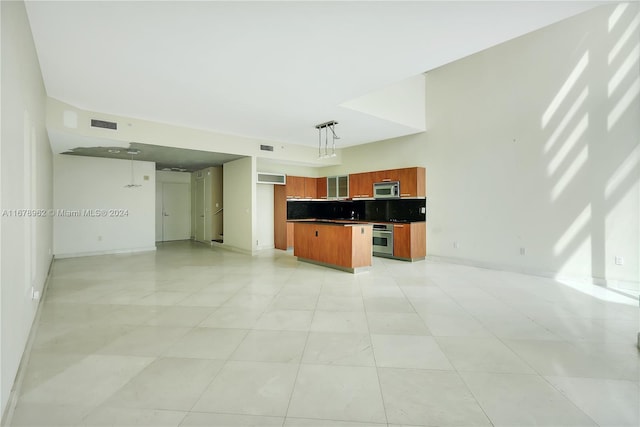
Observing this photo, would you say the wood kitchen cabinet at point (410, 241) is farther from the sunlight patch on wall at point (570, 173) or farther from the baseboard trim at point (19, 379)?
the baseboard trim at point (19, 379)

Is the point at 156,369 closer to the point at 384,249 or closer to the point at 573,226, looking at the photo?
the point at 384,249

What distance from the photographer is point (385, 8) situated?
2389 mm

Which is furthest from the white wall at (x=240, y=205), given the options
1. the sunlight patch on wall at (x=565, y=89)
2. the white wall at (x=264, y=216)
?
the sunlight patch on wall at (x=565, y=89)

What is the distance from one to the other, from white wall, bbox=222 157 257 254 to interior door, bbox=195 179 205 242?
1972mm

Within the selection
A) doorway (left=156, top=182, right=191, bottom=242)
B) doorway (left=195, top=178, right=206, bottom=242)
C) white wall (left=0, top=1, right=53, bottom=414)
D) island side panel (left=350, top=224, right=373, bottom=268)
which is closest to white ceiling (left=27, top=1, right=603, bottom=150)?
white wall (left=0, top=1, right=53, bottom=414)

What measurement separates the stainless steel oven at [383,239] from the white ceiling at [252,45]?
10.3 feet

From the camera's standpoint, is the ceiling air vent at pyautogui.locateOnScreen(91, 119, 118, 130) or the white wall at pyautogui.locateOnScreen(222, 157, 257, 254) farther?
the white wall at pyautogui.locateOnScreen(222, 157, 257, 254)

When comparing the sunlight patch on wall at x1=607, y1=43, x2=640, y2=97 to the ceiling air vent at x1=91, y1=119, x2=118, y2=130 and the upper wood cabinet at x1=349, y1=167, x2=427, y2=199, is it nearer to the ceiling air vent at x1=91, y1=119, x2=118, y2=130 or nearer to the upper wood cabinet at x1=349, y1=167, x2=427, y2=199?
the upper wood cabinet at x1=349, y1=167, x2=427, y2=199

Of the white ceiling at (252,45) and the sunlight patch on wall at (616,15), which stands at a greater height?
the sunlight patch on wall at (616,15)

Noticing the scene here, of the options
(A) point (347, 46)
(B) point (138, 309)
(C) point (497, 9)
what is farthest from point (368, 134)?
(B) point (138, 309)

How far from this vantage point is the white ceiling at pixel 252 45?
2416 millimetres

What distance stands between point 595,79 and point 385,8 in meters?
4.18

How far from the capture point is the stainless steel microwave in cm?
672

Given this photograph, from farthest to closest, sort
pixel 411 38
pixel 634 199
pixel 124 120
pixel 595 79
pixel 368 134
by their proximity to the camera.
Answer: pixel 368 134 → pixel 124 120 → pixel 595 79 → pixel 634 199 → pixel 411 38
